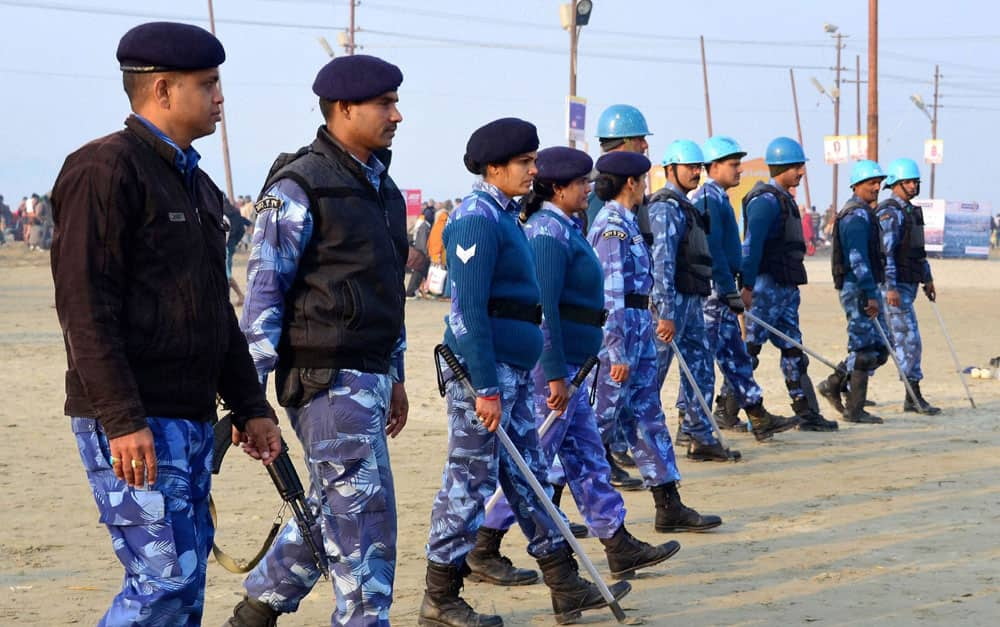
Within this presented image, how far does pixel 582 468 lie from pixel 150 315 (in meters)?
3.29

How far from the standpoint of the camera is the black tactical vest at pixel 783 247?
11.6 metres

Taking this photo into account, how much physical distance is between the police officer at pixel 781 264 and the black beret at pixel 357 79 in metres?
7.04

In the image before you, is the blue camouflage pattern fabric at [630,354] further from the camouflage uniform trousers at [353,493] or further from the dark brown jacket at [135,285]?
the dark brown jacket at [135,285]

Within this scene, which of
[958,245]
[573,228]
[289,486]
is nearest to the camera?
[289,486]

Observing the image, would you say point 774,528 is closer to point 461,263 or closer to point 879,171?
point 461,263

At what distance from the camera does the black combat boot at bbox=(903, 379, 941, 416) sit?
12750 millimetres

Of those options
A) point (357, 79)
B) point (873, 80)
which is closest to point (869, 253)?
point (357, 79)

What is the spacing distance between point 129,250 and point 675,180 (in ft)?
21.5

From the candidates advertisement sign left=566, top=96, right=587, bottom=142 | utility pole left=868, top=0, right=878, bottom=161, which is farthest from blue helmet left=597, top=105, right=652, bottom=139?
utility pole left=868, top=0, right=878, bottom=161

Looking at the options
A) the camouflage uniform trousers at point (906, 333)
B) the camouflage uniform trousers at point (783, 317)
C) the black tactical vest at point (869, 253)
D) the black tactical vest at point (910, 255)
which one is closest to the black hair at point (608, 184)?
the camouflage uniform trousers at point (783, 317)

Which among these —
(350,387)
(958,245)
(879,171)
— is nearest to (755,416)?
(879,171)

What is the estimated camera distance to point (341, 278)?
4.69 m

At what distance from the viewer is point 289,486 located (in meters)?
4.59

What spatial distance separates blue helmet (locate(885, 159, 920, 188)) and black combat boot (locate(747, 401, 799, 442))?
361 cm
